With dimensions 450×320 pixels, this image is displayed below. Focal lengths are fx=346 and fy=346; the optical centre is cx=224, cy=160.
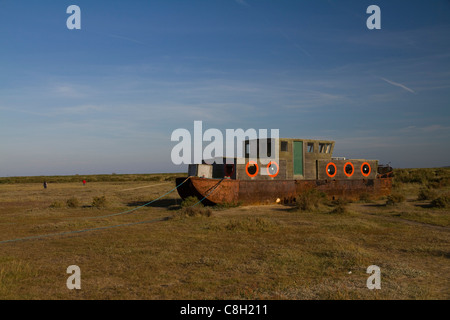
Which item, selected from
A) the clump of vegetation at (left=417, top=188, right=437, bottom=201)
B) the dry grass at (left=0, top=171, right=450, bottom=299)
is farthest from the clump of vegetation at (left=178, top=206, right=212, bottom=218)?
the clump of vegetation at (left=417, top=188, right=437, bottom=201)

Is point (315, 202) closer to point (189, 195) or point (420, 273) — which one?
point (189, 195)

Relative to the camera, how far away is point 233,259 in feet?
27.9

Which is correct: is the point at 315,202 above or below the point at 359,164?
below

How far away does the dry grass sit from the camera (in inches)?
245

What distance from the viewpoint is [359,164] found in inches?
967

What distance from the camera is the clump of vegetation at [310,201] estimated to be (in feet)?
59.5

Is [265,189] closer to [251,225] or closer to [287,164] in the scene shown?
[287,164]

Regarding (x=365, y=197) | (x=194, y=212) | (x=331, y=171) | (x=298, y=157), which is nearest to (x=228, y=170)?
(x=298, y=157)

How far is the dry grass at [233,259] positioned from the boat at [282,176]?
→ 4.86m

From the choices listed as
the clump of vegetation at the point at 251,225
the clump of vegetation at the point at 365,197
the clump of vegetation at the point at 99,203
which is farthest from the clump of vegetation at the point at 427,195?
the clump of vegetation at the point at 99,203

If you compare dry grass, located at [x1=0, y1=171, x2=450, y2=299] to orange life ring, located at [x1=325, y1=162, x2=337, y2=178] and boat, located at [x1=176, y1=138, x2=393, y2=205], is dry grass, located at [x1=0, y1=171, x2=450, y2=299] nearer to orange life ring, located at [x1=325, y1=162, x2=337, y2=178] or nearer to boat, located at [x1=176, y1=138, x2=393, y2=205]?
boat, located at [x1=176, y1=138, x2=393, y2=205]
